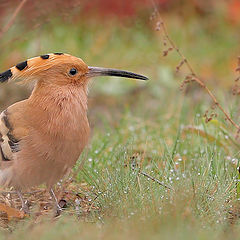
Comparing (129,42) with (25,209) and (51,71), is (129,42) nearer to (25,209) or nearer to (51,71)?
(51,71)

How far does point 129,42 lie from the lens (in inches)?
258

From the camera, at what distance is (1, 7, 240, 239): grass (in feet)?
7.58

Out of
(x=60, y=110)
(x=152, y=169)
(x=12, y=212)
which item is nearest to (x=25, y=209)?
(x=12, y=212)

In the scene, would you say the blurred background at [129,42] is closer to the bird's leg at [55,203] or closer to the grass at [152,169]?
the grass at [152,169]

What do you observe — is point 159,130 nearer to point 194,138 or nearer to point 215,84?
point 194,138

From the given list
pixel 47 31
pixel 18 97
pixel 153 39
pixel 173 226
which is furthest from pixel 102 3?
pixel 173 226

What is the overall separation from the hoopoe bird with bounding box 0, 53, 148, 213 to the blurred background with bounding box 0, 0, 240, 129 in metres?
1.43

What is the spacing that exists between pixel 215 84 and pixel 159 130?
68.6 inches

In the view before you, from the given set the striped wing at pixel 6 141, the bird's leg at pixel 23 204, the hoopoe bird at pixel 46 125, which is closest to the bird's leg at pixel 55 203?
the hoopoe bird at pixel 46 125

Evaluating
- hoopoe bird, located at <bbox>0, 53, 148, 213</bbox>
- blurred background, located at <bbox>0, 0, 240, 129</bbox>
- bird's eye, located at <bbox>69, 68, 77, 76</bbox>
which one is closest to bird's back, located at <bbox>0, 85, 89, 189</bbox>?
hoopoe bird, located at <bbox>0, 53, 148, 213</bbox>

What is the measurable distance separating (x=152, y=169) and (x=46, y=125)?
630 mm

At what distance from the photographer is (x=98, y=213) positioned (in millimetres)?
2793

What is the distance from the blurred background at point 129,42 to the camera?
520 centimetres

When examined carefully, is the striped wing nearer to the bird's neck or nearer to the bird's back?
the bird's back
